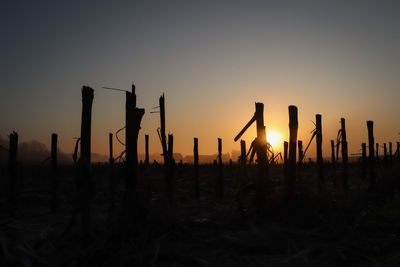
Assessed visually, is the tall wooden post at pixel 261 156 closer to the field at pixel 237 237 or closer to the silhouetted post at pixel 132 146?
the field at pixel 237 237

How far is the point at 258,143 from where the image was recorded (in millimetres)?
8703

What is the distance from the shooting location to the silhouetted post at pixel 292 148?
8.45 metres

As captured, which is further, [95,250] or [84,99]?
[84,99]

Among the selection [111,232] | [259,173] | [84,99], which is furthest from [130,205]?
[259,173]

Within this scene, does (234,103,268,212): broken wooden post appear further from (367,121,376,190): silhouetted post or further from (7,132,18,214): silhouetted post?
(7,132,18,214): silhouetted post

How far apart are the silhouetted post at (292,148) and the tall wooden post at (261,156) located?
622 mm

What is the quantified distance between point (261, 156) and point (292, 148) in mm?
868

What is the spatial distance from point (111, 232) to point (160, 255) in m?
1.08

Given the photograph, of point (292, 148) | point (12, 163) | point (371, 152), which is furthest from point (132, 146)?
point (371, 152)

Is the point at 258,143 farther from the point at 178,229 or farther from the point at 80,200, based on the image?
the point at 80,200

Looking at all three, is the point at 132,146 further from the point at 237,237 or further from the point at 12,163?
the point at 12,163

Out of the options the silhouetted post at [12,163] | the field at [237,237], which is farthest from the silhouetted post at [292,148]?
the silhouetted post at [12,163]

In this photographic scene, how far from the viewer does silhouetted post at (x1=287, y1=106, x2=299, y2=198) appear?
8.45m

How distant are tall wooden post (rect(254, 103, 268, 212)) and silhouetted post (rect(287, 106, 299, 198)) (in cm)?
62
